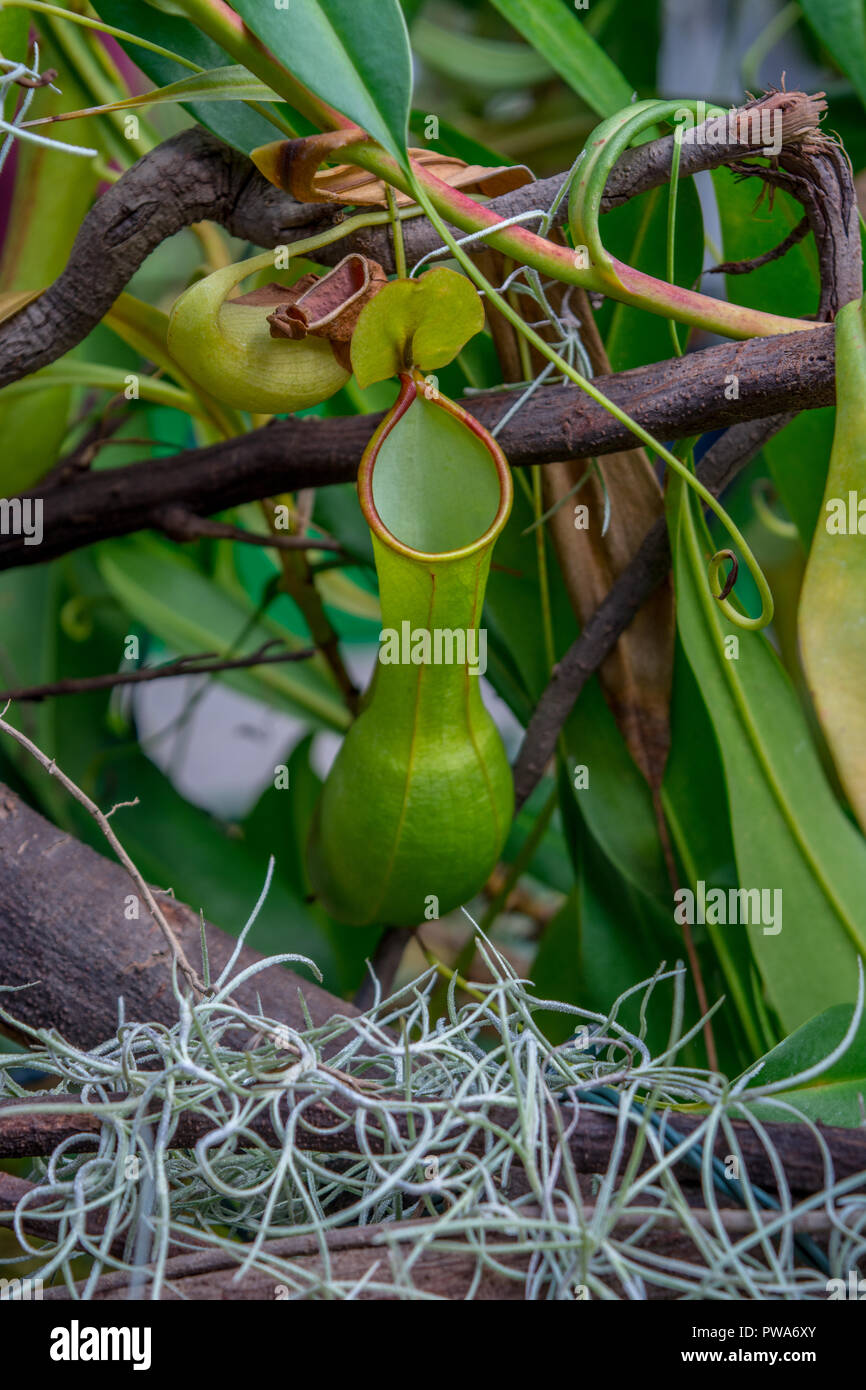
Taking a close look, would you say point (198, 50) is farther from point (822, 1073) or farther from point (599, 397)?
point (822, 1073)

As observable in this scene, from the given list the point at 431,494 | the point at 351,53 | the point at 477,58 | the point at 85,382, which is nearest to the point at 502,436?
the point at 431,494

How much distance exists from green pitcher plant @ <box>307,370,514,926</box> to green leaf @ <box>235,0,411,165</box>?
0.11 m

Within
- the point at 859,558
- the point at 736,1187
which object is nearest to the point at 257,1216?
the point at 736,1187

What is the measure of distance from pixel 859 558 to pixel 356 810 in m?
0.27

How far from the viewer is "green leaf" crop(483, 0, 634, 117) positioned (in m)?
0.54

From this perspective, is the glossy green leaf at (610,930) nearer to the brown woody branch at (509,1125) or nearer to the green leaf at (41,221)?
the brown woody branch at (509,1125)

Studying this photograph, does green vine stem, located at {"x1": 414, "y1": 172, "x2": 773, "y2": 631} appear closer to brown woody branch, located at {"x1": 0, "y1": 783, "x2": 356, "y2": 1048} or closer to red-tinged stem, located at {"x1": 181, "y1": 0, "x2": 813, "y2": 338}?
red-tinged stem, located at {"x1": 181, "y1": 0, "x2": 813, "y2": 338}

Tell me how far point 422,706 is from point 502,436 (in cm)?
15

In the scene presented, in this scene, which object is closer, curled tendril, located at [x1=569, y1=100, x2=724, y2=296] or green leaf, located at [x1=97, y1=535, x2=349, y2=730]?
curled tendril, located at [x1=569, y1=100, x2=724, y2=296]

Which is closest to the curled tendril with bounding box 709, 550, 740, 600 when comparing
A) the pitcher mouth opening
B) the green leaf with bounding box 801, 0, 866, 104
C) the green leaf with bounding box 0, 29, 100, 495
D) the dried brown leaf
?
the pitcher mouth opening

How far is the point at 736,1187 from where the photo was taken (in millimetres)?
315

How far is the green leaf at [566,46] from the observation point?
0.54 m

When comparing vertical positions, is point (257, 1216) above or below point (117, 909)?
below
